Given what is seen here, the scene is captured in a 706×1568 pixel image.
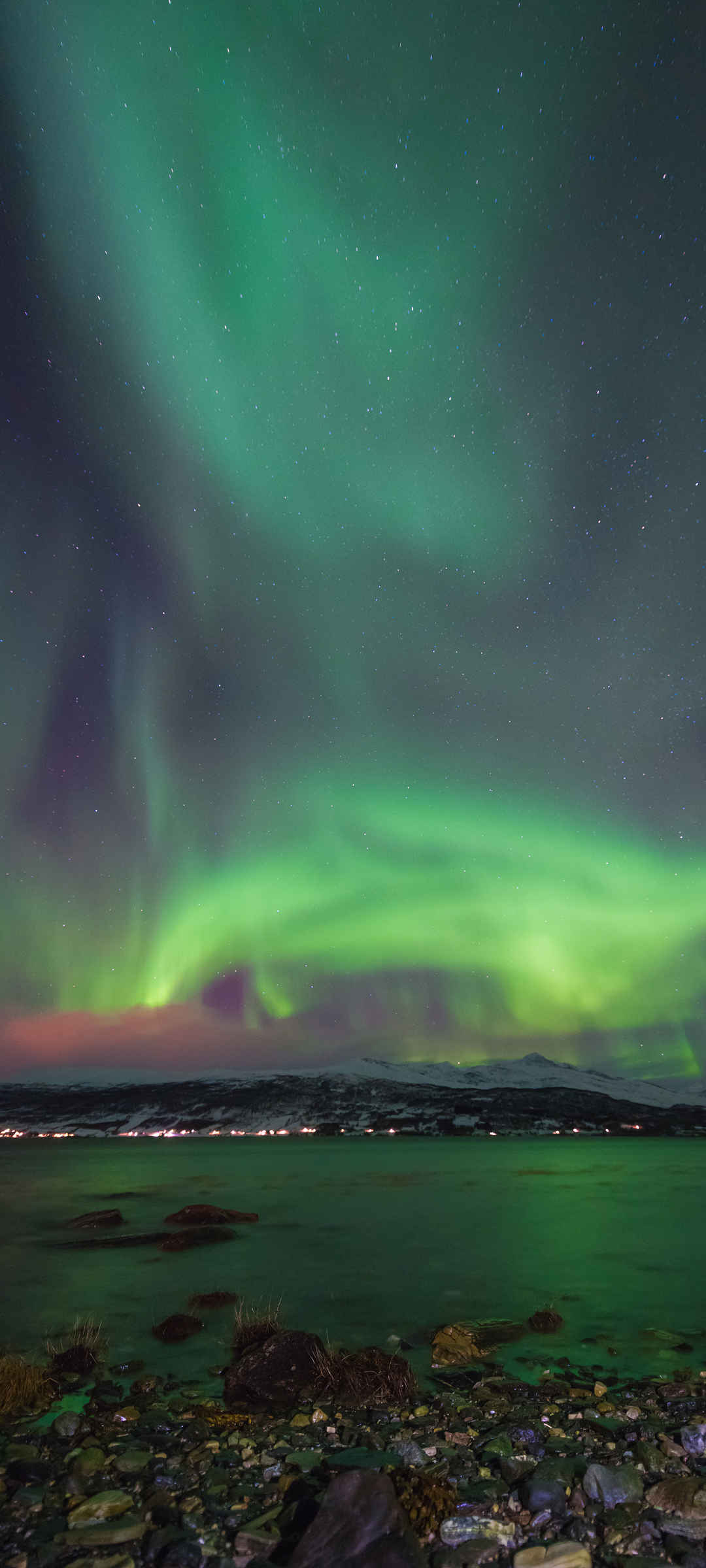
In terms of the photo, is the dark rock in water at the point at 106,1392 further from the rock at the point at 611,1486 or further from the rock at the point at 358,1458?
the rock at the point at 611,1486

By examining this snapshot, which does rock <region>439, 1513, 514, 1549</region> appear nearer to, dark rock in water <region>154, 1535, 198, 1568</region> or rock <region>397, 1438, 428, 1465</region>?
rock <region>397, 1438, 428, 1465</region>

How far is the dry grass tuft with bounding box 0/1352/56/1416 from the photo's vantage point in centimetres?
1040

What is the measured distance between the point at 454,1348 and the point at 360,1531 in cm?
816

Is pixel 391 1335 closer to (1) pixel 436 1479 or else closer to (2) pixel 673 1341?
(2) pixel 673 1341

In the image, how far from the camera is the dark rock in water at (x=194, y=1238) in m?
26.8

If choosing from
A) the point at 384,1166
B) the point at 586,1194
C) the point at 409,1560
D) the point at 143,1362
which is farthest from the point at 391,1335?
the point at 384,1166

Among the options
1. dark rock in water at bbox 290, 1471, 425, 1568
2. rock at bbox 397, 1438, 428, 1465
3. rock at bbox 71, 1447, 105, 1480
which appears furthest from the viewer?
rock at bbox 397, 1438, 428, 1465

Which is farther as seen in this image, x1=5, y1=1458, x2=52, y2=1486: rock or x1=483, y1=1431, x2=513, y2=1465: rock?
x1=483, y1=1431, x2=513, y2=1465: rock

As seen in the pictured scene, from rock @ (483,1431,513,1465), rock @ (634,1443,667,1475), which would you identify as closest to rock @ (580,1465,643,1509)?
rock @ (634,1443,667,1475)

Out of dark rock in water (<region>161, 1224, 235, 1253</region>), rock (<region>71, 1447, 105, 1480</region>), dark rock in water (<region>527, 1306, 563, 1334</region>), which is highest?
rock (<region>71, 1447, 105, 1480</region>)

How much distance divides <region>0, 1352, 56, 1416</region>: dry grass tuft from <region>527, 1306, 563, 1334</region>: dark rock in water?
372 inches

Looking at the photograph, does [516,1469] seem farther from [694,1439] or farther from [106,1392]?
[106,1392]

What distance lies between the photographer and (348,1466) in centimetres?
806

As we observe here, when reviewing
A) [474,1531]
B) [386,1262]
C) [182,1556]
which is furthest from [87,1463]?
[386,1262]
